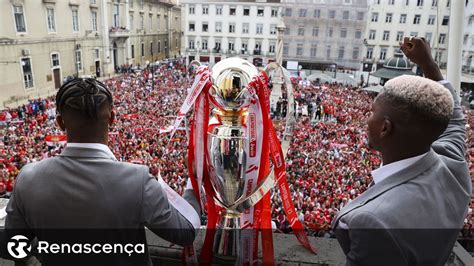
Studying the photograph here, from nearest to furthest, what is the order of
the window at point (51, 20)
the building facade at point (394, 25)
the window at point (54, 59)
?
the window at point (51, 20)
the window at point (54, 59)
the building facade at point (394, 25)

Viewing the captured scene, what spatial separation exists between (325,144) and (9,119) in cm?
1309

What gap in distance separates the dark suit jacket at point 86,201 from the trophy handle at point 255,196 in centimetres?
89

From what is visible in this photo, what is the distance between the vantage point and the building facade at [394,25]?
40.3m

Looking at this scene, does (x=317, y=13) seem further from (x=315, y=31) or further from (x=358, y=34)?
(x=358, y=34)

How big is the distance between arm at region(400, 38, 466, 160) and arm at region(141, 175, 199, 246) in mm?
1267

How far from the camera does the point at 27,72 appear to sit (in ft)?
78.2

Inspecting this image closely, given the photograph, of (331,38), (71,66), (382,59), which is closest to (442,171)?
(71,66)

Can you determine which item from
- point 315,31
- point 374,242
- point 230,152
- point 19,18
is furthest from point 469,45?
point 374,242

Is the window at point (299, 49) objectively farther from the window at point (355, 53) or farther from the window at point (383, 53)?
the window at point (383, 53)

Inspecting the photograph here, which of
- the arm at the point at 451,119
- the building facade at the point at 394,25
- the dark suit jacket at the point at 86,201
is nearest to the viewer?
the dark suit jacket at the point at 86,201

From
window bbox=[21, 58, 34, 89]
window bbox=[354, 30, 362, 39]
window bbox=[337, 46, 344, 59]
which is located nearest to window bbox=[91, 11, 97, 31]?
window bbox=[21, 58, 34, 89]

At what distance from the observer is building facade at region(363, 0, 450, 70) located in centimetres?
4028

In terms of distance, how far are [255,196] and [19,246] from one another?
1398 millimetres

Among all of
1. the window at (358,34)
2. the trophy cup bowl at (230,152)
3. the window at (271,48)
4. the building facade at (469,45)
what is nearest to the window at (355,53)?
the window at (358,34)
